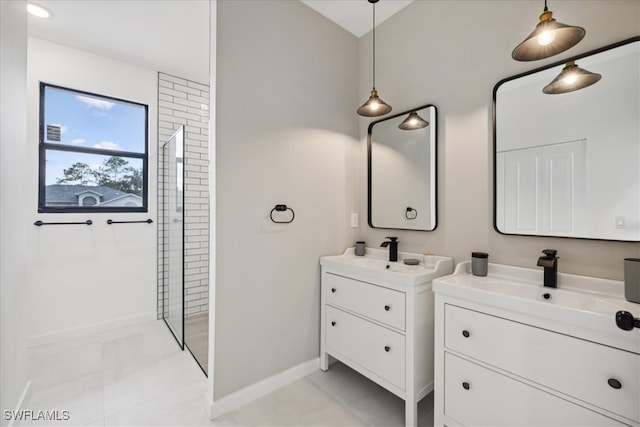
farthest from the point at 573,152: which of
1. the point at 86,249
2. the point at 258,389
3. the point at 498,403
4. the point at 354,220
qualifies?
the point at 86,249

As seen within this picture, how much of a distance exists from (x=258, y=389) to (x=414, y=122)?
2199 mm

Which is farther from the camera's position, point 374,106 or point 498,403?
point 374,106

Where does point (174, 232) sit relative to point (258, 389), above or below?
above

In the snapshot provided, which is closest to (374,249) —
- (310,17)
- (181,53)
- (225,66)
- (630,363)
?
(630,363)

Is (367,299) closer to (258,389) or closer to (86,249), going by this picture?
(258,389)

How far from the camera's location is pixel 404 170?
2.20 metres

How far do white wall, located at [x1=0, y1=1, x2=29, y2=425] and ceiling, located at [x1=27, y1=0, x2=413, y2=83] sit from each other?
1.98 feet

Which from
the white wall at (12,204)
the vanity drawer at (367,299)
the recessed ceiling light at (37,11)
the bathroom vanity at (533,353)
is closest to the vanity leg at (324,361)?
the vanity drawer at (367,299)

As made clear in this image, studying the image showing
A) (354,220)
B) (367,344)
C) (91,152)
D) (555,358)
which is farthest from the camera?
(91,152)

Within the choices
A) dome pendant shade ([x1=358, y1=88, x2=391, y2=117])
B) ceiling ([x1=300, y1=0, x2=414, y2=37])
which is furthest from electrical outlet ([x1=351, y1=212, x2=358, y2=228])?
ceiling ([x1=300, y1=0, x2=414, y2=37])

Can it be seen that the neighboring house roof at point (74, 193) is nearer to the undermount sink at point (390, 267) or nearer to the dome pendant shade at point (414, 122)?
the undermount sink at point (390, 267)

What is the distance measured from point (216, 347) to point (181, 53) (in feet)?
9.16

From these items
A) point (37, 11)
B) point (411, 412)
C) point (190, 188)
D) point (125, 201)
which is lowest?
point (411, 412)

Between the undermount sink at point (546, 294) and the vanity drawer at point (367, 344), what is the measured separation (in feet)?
1.55
